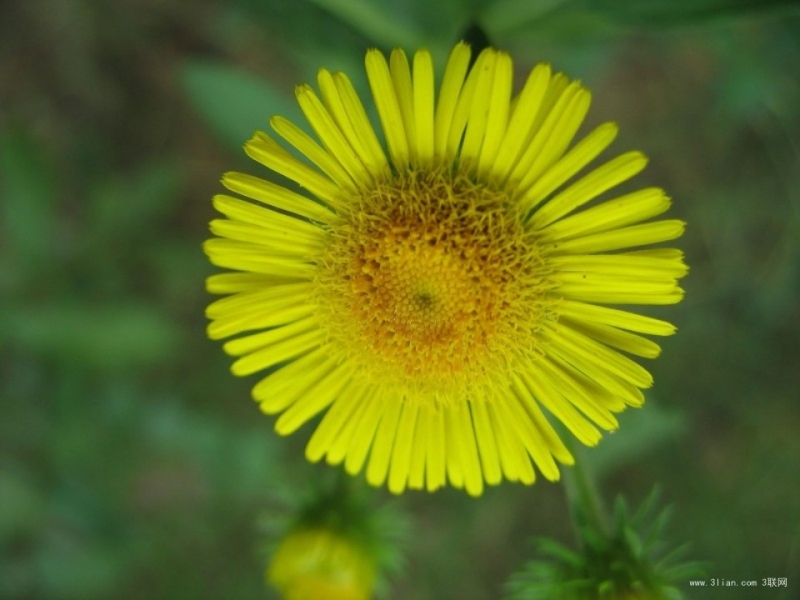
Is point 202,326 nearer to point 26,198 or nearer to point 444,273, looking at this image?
point 26,198

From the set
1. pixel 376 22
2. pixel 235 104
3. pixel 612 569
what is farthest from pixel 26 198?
pixel 612 569

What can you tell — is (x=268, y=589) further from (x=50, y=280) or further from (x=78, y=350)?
(x=50, y=280)

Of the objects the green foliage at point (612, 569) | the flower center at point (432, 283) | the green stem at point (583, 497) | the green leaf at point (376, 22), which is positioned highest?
the green leaf at point (376, 22)

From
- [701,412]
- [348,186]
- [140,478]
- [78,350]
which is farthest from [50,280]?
[701,412]

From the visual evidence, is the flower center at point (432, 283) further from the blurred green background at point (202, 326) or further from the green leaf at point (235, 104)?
the blurred green background at point (202, 326)

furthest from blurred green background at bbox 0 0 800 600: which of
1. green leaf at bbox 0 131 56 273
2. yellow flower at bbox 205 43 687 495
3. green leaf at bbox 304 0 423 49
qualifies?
yellow flower at bbox 205 43 687 495

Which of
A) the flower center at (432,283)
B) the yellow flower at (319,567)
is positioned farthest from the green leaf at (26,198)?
the yellow flower at (319,567)
